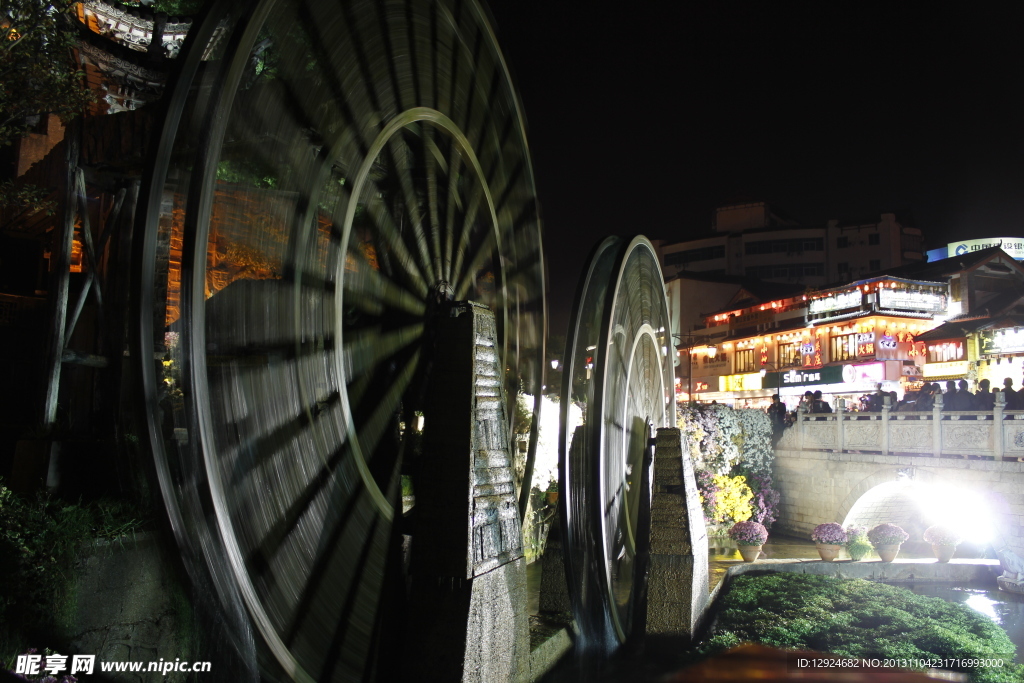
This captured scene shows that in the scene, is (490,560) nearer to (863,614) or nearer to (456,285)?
(456,285)

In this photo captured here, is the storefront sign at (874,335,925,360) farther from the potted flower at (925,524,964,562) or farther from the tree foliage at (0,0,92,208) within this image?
the tree foliage at (0,0,92,208)

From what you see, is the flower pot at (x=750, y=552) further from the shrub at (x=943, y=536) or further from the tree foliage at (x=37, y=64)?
the tree foliage at (x=37, y=64)

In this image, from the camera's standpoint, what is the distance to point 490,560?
14.6 feet

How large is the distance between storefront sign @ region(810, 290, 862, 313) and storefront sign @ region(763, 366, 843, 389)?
9.23 ft

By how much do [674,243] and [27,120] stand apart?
47.9 meters

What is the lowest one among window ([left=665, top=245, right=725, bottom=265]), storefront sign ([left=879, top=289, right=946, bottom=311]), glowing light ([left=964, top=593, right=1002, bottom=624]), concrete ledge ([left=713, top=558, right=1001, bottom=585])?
glowing light ([left=964, top=593, right=1002, bottom=624])

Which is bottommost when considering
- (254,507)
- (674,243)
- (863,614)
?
(863,614)

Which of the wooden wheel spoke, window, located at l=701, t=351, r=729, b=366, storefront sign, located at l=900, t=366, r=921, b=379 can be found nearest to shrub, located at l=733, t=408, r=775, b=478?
storefront sign, located at l=900, t=366, r=921, b=379

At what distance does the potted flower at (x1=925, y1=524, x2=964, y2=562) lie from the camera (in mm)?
13508

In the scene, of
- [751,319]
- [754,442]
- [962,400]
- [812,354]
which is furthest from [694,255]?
[962,400]

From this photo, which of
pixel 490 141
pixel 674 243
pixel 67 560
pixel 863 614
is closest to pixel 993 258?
pixel 674 243

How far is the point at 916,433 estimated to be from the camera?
15.9 metres

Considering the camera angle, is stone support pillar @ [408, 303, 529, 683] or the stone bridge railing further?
the stone bridge railing

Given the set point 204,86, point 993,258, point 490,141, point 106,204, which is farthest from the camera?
point 993,258
